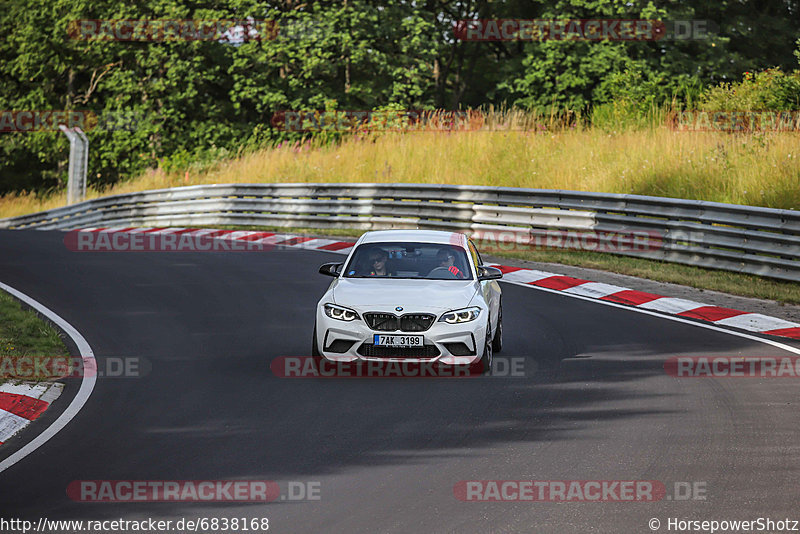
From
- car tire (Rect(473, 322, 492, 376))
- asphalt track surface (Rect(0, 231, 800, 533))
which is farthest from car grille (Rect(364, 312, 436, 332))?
car tire (Rect(473, 322, 492, 376))

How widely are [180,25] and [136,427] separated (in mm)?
38562

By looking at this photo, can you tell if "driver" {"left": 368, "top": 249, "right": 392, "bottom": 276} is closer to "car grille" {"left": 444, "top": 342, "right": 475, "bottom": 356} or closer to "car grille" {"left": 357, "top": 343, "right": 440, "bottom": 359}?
"car grille" {"left": 357, "top": 343, "right": 440, "bottom": 359}

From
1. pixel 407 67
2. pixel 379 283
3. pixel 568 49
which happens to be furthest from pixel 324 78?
pixel 379 283

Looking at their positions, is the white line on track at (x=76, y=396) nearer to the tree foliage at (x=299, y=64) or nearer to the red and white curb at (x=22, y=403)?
the red and white curb at (x=22, y=403)

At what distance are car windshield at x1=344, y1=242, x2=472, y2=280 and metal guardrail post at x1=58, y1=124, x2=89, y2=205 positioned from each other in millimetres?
27247

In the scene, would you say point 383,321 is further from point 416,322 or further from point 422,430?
point 422,430

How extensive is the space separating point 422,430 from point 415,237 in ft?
13.0

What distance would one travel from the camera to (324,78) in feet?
147

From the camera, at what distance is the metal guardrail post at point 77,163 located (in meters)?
37.6

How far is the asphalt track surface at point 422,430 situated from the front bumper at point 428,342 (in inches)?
10.3

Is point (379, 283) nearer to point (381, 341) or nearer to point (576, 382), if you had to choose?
point (381, 341)

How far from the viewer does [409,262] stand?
12.6 metres

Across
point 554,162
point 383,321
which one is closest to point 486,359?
point 383,321

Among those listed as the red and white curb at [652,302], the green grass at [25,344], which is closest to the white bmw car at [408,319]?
the green grass at [25,344]
